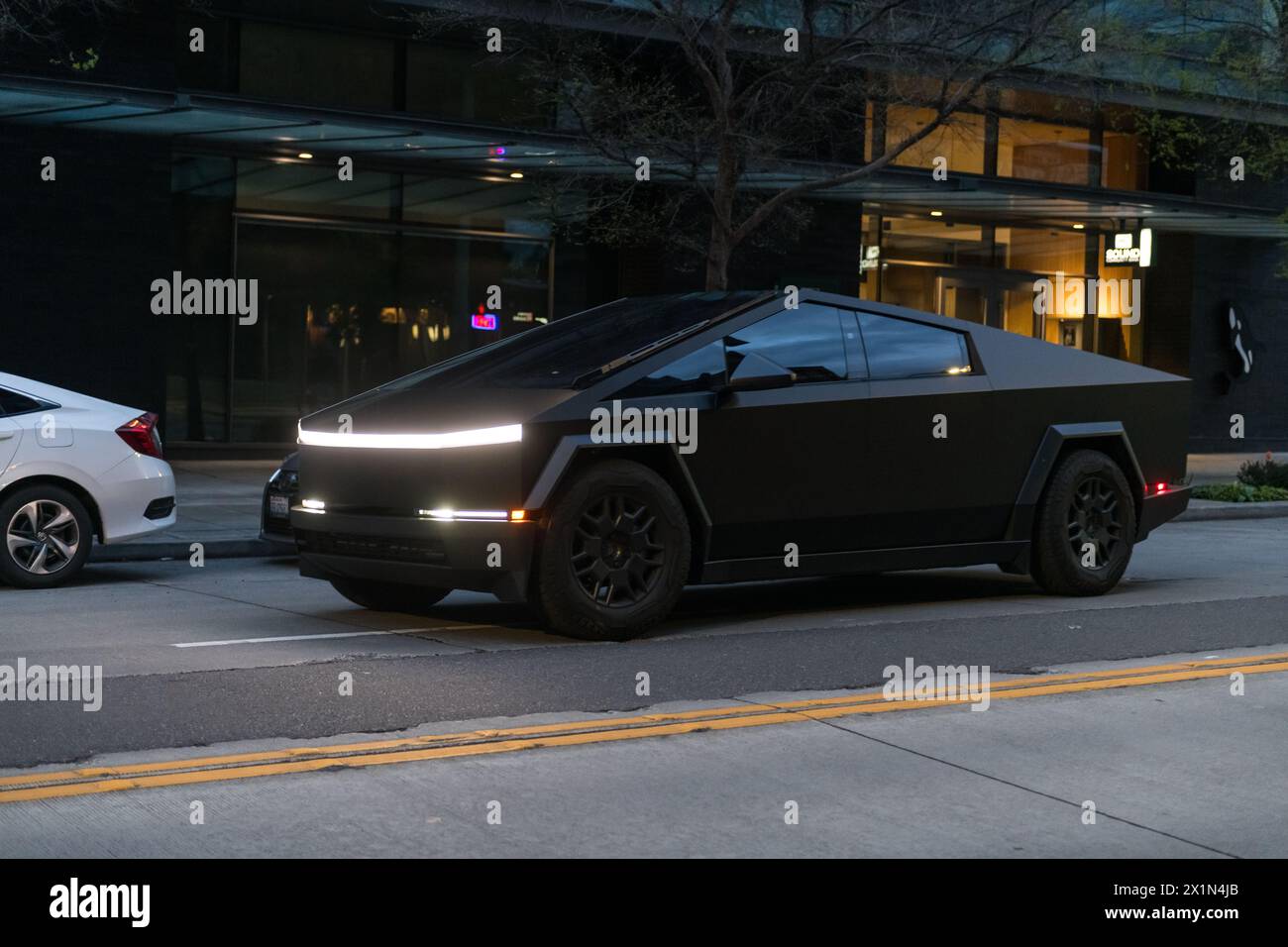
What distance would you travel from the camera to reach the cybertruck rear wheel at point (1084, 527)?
1011 centimetres

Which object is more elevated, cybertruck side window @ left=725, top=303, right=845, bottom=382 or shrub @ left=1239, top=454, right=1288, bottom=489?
cybertruck side window @ left=725, top=303, right=845, bottom=382

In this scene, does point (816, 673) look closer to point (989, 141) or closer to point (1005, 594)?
point (1005, 594)

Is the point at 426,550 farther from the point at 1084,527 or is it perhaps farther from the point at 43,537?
the point at 1084,527

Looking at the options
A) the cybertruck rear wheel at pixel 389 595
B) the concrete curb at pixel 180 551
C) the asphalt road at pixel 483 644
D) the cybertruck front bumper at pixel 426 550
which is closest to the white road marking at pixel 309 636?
the asphalt road at pixel 483 644

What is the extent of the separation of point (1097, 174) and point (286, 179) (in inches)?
578

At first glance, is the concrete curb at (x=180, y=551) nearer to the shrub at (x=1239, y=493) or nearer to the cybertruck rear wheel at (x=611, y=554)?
the cybertruck rear wheel at (x=611, y=554)

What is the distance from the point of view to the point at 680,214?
24.0 m

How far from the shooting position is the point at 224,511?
16.1 meters

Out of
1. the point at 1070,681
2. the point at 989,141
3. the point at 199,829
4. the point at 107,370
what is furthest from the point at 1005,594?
the point at 989,141

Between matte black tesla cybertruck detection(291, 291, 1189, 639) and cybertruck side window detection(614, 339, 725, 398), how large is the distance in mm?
11

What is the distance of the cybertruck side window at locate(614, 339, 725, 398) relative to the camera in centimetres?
856

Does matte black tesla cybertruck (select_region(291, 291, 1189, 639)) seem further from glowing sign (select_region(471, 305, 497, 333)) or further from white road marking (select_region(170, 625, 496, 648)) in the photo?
glowing sign (select_region(471, 305, 497, 333))

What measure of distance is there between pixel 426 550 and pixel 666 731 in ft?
7.10

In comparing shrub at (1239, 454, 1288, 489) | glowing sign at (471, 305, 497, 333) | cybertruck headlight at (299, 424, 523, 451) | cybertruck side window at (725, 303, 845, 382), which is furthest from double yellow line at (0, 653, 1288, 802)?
glowing sign at (471, 305, 497, 333)
